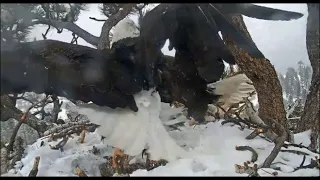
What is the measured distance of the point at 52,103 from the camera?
1.59ft

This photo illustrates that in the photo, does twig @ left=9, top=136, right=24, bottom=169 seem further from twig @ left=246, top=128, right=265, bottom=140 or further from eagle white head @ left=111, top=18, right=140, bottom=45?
twig @ left=246, top=128, right=265, bottom=140

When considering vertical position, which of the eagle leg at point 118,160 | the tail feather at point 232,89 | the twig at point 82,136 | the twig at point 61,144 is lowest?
the eagle leg at point 118,160

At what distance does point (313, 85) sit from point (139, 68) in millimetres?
396

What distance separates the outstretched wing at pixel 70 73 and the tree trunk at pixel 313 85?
26cm

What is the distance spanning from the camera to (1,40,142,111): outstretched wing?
0.41 metres

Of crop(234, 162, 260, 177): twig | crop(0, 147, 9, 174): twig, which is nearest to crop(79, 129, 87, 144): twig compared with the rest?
crop(0, 147, 9, 174): twig

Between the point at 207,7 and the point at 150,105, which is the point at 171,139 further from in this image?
the point at 207,7

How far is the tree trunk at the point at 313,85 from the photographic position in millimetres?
495

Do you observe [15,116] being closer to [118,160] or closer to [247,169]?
[118,160]

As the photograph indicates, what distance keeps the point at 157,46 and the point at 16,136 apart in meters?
0.23

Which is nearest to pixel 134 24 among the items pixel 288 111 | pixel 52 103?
pixel 52 103

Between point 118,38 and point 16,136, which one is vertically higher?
point 118,38

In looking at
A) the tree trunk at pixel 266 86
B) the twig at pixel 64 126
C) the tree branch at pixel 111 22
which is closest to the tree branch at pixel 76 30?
the tree branch at pixel 111 22

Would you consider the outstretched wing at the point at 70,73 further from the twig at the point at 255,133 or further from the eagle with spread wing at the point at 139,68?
the twig at the point at 255,133
